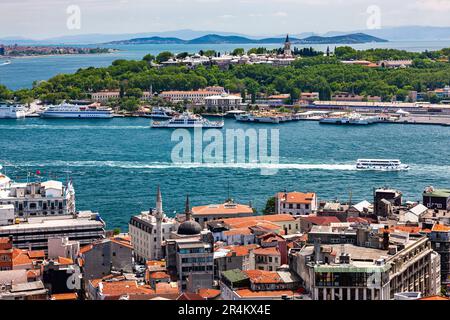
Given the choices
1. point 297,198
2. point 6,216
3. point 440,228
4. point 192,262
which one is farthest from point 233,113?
point 192,262

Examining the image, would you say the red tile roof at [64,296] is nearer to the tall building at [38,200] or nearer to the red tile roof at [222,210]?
the red tile roof at [222,210]

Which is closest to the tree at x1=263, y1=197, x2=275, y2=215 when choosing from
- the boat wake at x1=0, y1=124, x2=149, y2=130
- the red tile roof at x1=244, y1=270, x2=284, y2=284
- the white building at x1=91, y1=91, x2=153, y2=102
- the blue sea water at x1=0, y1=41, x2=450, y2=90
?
the red tile roof at x1=244, y1=270, x2=284, y2=284

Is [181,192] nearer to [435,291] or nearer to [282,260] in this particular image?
[282,260]

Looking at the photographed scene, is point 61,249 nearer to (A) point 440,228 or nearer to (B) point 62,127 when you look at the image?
(A) point 440,228

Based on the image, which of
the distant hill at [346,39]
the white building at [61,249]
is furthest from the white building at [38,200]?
the distant hill at [346,39]

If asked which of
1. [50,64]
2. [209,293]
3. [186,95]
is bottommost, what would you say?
[186,95]

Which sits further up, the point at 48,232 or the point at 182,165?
the point at 48,232

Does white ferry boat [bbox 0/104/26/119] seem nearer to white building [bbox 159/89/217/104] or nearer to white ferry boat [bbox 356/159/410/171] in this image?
white building [bbox 159/89/217/104]
